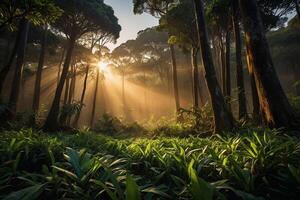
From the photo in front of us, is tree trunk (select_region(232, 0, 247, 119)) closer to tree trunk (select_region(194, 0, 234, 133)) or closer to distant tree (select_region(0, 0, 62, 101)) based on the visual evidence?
tree trunk (select_region(194, 0, 234, 133))

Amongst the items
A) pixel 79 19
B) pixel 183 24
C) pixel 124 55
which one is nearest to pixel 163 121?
pixel 183 24

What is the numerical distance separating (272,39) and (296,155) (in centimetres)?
2765

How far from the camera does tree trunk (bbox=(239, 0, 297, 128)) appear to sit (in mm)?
5699

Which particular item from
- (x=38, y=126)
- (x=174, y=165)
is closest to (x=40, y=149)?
(x=174, y=165)

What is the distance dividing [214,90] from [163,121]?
8679 mm

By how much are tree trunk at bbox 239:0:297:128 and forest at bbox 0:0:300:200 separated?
0.9 inches

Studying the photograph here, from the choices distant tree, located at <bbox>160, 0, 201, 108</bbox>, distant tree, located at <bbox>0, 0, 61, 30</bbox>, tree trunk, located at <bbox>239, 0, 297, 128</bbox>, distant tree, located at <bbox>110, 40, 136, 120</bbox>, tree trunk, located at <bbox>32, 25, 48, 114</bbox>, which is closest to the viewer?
tree trunk, located at <bbox>239, 0, 297, 128</bbox>

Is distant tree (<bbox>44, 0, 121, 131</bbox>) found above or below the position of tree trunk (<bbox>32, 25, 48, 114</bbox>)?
above

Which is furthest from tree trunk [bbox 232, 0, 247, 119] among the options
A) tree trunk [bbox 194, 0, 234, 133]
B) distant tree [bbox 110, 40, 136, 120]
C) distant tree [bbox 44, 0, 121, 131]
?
distant tree [bbox 110, 40, 136, 120]

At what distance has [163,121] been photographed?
16.2 meters

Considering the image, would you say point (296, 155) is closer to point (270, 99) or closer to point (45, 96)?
point (270, 99)

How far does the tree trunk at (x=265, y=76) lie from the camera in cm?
570

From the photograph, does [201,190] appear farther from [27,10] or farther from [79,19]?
[79,19]

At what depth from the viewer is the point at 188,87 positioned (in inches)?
1641
